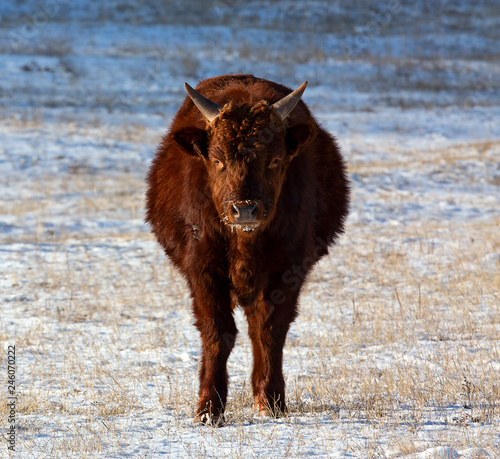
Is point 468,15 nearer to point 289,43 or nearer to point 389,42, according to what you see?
point 389,42

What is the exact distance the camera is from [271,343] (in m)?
5.08

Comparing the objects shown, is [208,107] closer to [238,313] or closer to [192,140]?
[192,140]

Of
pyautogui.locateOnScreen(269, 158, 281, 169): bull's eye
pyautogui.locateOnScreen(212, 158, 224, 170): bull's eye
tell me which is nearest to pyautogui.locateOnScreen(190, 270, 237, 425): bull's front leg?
pyautogui.locateOnScreen(212, 158, 224, 170): bull's eye

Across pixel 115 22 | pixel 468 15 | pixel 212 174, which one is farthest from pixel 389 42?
pixel 212 174

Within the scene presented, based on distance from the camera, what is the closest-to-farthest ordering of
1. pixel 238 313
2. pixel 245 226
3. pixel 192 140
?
1. pixel 245 226
2. pixel 192 140
3. pixel 238 313

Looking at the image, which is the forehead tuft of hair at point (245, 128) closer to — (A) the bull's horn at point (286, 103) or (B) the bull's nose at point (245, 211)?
(A) the bull's horn at point (286, 103)

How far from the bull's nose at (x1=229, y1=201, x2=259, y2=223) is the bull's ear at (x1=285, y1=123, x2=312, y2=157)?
80cm

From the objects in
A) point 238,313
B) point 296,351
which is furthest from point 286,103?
point 238,313

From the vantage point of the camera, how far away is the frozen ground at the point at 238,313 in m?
4.46

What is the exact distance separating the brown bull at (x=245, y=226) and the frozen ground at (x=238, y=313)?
1.27 feet

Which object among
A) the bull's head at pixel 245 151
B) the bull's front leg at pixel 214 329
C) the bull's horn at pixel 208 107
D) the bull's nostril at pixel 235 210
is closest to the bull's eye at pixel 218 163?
the bull's head at pixel 245 151

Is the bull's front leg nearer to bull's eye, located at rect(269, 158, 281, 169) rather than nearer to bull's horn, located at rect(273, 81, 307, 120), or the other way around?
bull's eye, located at rect(269, 158, 281, 169)

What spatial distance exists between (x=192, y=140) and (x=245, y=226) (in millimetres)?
869

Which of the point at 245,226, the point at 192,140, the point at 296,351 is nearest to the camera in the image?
the point at 245,226
